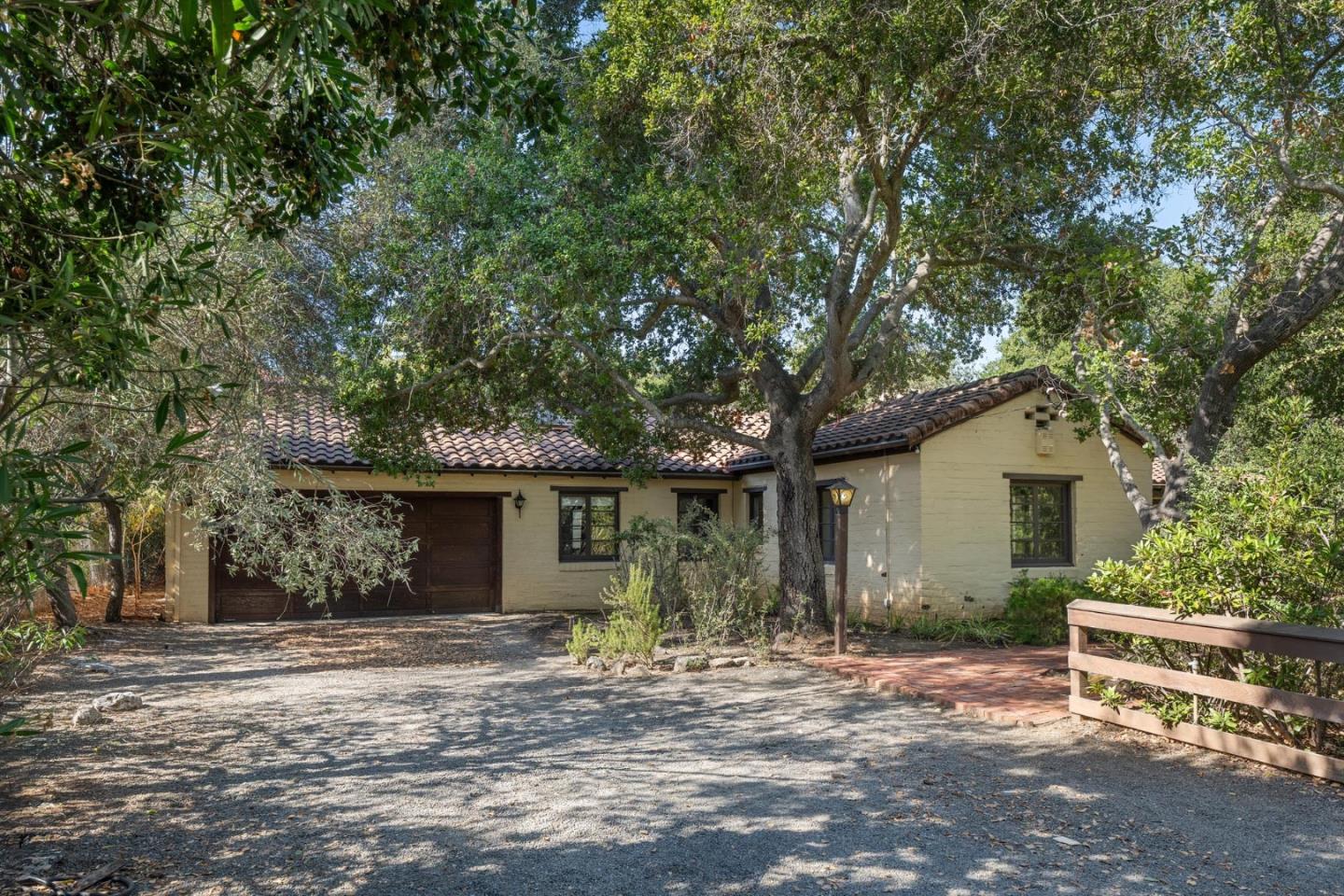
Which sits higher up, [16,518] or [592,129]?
[592,129]

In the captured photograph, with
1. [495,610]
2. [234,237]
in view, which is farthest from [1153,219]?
[495,610]

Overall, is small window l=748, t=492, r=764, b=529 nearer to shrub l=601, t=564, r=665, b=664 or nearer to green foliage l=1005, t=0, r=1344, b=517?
shrub l=601, t=564, r=665, b=664

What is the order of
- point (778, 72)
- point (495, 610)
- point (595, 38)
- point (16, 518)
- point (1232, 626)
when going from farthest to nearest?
1. point (495, 610)
2. point (595, 38)
3. point (778, 72)
4. point (1232, 626)
5. point (16, 518)

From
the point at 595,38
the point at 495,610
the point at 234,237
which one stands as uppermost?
the point at 595,38

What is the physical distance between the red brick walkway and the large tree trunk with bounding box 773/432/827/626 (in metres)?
1.41

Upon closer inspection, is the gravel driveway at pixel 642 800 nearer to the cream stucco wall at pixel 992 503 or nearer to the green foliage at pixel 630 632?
the green foliage at pixel 630 632

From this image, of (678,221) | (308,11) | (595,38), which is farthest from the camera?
(595,38)

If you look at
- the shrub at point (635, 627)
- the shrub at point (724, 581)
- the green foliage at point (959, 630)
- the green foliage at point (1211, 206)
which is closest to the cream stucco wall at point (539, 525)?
the shrub at point (724, 581)

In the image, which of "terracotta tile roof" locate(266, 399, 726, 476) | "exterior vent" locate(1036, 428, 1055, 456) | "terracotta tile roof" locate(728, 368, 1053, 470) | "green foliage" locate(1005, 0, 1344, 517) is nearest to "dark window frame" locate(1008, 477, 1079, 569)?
"exterior vent" locate(1036, 428, 1055, 456)

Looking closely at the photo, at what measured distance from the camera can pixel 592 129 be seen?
1160cm

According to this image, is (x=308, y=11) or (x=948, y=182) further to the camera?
(x=948, y=182)

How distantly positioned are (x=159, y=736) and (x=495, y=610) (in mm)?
10488

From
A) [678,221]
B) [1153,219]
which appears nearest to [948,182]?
[1153,219]

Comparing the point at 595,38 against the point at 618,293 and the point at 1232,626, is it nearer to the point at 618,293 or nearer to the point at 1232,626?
the point at 618,293
